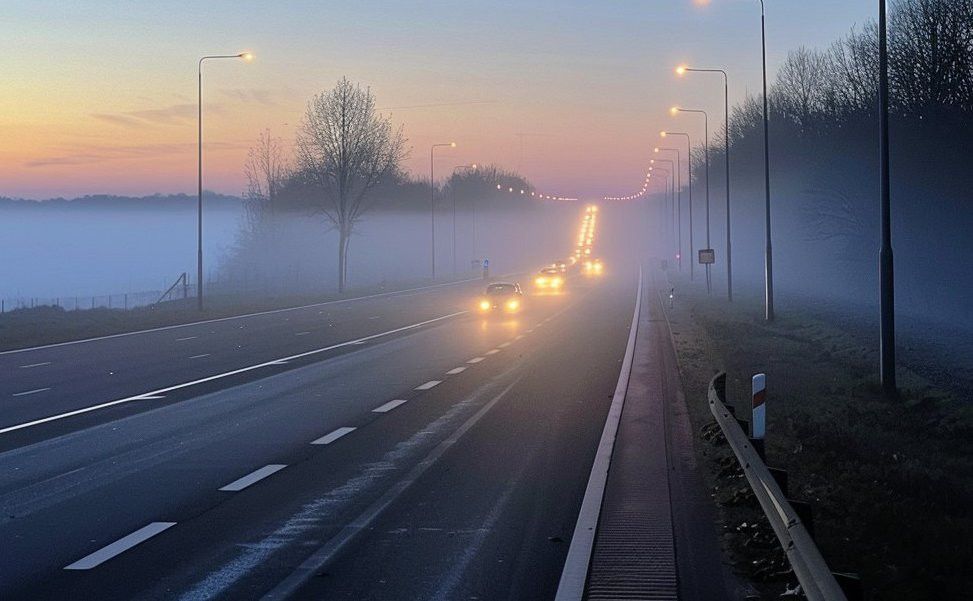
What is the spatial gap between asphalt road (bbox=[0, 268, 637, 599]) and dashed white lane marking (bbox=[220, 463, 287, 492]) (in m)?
0.02

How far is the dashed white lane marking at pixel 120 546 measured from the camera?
798 centimetres

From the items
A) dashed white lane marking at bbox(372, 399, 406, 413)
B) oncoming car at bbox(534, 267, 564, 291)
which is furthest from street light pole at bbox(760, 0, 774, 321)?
oncoming car at bbox(534, 267, 564, 291)

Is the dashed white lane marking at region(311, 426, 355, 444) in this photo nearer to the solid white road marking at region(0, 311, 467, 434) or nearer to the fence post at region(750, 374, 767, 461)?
the solid white road marking at region(0, 311, 467, 434)

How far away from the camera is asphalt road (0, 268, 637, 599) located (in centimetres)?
778

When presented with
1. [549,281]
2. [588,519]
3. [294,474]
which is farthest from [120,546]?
[549,281]

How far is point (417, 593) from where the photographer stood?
286 inches

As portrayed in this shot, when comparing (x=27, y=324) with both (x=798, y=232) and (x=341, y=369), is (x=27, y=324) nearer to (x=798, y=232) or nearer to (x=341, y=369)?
(x=341, y=369)

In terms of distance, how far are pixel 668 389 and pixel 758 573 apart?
12.6 metres

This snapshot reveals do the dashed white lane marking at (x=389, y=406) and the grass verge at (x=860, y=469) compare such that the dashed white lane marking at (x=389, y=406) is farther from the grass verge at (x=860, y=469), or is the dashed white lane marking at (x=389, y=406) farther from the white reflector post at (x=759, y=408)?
the white reflector post at (x=759, y=408)

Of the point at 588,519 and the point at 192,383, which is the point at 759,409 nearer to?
the point at 588,519

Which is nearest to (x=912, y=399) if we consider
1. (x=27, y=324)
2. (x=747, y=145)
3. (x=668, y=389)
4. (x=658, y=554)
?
(x=668, y=389)

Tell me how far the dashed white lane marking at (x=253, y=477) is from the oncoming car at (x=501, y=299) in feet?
133

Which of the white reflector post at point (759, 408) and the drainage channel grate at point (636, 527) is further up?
the white reflector post at point (759, 408)

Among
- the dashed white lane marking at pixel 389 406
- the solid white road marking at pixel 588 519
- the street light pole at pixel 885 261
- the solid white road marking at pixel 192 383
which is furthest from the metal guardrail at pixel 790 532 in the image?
the solid white road marking at pixel 192 383
